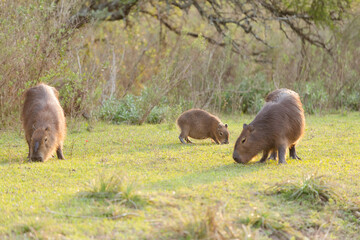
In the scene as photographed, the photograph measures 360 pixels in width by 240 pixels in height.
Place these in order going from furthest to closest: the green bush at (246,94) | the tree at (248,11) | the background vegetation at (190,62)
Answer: the tree at (248,11) → the green bush at (246,94) → the background vegetation at (190,62)

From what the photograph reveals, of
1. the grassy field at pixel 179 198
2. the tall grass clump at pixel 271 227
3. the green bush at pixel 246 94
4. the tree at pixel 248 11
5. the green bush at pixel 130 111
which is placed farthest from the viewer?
the tree at pixel 248 11

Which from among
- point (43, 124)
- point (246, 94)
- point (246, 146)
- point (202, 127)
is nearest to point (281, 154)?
point (246, 146)

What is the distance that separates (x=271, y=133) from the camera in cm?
714

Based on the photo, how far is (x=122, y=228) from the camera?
4438 mm

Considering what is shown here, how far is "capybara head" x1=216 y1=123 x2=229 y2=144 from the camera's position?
9547mm

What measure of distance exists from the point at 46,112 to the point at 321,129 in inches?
240

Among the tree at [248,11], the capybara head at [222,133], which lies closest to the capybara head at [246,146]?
the capybara head at [222,133]

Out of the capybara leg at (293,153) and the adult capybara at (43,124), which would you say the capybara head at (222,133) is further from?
the adult capybara at (43,124)

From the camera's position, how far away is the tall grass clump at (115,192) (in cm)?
498

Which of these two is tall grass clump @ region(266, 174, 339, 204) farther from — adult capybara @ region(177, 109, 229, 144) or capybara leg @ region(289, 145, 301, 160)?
adult capybara @ region(177, 109, 229, 144)

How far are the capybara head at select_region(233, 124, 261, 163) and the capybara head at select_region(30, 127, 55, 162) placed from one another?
9.26 ft

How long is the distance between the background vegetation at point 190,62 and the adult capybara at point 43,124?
1.79 meters

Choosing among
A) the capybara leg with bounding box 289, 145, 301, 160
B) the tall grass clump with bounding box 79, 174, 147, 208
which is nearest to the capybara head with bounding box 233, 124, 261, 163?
the capybara leg with bounding box 289, 145, 301, 160

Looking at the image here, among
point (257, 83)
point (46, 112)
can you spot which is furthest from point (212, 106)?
point (46, 112)
